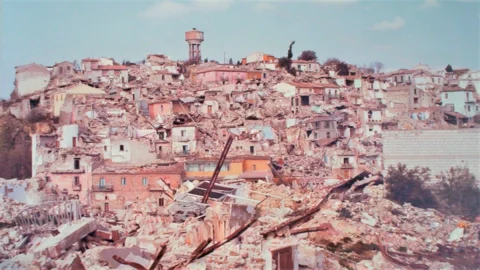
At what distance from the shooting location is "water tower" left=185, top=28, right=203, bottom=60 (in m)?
7.84

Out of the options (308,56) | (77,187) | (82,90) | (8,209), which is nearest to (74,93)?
(82,90)

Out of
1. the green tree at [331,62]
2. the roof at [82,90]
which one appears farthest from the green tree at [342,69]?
the roof at [82,90]

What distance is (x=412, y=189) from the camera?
24.4 feet

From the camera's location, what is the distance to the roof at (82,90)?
8336mm

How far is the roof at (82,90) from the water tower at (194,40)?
3.63 feet

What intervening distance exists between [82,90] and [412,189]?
3.56 meters

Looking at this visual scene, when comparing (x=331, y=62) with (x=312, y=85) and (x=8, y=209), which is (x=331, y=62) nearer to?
(x=312, y=85)

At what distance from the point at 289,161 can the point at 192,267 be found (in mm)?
1873

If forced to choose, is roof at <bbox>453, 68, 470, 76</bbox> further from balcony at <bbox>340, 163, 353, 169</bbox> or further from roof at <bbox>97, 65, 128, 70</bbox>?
roof at <bbox>97, 65, 128, 70</bbox>

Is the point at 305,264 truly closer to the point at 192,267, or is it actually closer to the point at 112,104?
the point at 192,267

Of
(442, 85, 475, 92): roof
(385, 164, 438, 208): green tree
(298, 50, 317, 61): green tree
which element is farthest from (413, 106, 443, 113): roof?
(298, 50, 317, 61): green tree

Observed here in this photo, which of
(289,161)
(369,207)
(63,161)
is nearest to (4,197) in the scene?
Answer: (63,161)

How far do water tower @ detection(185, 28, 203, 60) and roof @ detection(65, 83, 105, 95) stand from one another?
43.5 inches

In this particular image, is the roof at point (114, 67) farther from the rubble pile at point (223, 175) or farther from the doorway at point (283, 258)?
the doorway at point (283, 258)
